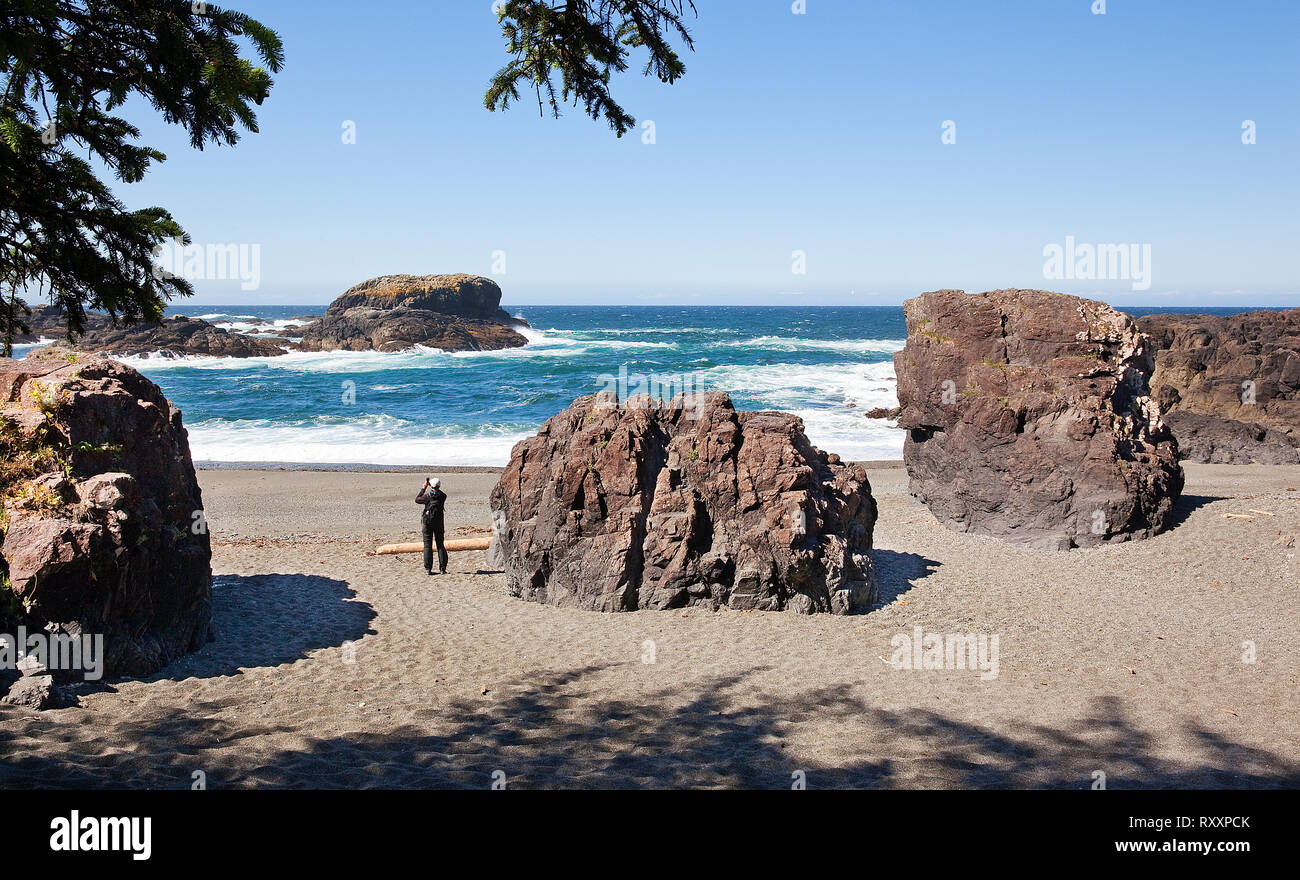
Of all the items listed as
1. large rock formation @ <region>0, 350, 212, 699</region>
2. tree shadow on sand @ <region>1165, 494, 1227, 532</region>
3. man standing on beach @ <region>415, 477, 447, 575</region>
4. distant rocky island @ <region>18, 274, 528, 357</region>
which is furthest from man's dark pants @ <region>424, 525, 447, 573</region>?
distant rocky island @ <region>18, 274, 528, 357</region>

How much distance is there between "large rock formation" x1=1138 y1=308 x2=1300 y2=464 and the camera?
25625 millimetres

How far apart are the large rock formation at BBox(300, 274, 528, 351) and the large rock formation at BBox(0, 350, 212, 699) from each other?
2422 inches

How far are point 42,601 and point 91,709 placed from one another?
115cm

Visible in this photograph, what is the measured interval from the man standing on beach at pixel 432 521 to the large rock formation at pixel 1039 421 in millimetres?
9997

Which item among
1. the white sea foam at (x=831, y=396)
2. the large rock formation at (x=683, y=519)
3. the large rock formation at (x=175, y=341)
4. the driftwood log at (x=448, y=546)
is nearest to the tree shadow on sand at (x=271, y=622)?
the driftwood log at (x=448, y=546)

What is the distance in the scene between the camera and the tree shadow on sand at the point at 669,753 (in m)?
5.95

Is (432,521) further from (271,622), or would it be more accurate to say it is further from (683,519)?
(683,519)

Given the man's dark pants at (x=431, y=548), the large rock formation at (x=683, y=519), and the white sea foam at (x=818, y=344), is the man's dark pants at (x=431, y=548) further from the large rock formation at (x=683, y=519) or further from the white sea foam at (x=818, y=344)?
the white sea foam at (x=818, y=344)

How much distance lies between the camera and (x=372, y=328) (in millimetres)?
71438

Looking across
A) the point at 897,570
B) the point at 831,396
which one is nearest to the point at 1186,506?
the point at 897,570

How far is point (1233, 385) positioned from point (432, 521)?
2888cm

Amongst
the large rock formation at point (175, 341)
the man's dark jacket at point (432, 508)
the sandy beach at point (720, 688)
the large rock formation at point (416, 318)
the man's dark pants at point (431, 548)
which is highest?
the large rock formation at point (416, 318)
